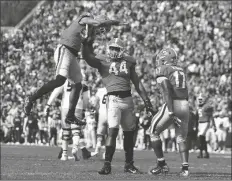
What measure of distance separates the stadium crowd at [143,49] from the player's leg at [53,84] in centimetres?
A: 1677

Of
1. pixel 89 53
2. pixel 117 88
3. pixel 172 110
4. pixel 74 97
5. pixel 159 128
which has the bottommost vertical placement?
pixel 159 128

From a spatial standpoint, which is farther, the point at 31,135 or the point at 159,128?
the point at 31,135

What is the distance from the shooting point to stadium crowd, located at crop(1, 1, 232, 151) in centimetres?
3294

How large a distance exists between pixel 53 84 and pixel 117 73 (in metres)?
1.95

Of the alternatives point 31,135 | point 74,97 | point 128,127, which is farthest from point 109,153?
point 31,135

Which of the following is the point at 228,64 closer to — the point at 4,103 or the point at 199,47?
the point at 199,47

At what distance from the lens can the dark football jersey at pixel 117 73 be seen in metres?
14.0

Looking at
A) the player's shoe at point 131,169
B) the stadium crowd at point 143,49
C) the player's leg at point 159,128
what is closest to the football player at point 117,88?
the player's shoe at point 131,169

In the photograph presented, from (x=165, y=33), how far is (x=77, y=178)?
2598cm

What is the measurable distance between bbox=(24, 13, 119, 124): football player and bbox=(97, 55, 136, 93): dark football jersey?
0.95 meters

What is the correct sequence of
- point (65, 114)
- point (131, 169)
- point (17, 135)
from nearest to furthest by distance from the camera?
point (131, 169) < point (65, 114) < point (17, 135)

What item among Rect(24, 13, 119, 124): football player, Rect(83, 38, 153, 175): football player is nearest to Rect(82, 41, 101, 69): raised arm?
Rect(83, 38, 153, 175): football player

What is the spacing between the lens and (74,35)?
12.8 metres

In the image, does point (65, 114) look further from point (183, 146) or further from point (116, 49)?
point (183, 146)
